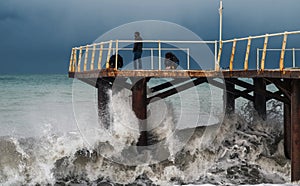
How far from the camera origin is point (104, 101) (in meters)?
15.6

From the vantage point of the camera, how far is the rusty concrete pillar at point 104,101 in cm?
1521

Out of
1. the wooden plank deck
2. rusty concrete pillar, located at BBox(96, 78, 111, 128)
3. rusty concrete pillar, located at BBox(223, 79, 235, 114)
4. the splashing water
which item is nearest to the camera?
the wooden plank deck

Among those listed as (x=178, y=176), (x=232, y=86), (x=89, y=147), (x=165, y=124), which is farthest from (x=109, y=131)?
(x=232, y=86)

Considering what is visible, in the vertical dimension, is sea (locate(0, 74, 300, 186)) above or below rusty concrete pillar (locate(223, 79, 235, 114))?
below

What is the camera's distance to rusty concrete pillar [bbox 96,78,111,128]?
A: 1521cm

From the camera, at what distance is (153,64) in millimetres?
13836

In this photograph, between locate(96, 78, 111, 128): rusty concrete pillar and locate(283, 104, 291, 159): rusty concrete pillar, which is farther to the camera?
locate(96, 78, 111, 128): rusty concrete pillar

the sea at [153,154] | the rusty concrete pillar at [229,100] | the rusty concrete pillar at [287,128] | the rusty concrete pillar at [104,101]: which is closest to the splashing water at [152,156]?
the sea at [153,154]

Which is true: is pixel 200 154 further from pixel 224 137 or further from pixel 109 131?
pixel 109 131

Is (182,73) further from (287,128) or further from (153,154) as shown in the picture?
(287,128)

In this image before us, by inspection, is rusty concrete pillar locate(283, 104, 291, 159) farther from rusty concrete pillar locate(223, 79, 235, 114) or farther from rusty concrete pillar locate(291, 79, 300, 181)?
rusty concrete pillar locate(223, 79, 235, 114)

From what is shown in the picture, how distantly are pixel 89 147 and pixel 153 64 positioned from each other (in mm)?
3267

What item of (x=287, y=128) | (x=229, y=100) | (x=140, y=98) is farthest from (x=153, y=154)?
(x=229, y=100)

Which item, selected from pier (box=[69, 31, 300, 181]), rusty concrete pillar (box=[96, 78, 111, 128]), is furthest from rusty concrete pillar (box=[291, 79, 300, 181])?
rusty concrete pillar (box=[96, 78, 111, 128])
